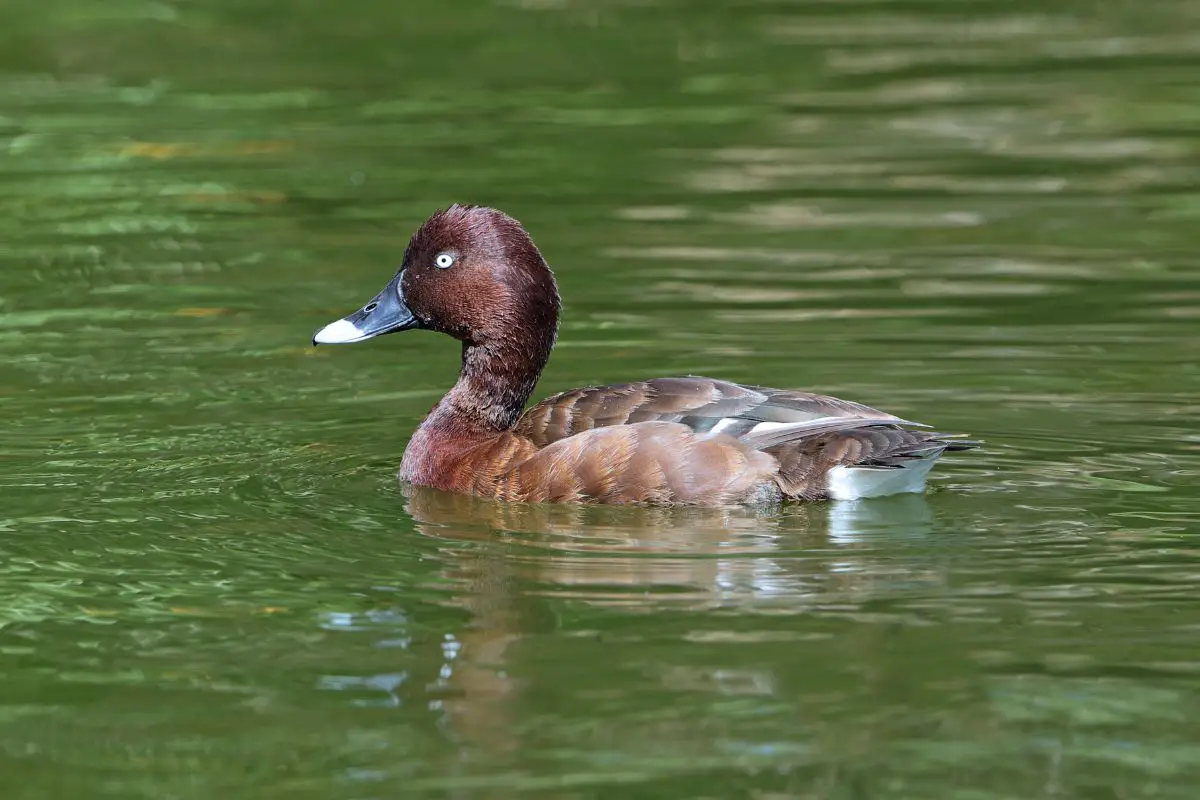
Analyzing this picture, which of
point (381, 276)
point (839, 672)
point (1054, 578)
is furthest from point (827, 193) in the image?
point (839, 672)

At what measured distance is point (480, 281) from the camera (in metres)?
8.59

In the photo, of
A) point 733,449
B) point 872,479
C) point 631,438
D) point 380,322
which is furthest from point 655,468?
point 380,322

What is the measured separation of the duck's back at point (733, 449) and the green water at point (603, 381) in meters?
0.14

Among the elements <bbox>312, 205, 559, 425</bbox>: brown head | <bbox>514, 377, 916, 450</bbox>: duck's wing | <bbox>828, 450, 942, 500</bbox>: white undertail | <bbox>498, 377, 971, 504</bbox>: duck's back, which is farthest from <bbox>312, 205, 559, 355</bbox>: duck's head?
<bbox>828, 450, 942, 500</bbox>: white undertail

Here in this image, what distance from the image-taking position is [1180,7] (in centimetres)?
1897

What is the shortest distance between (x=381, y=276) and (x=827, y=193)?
3.09 metres

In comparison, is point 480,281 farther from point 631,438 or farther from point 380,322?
point 631,438

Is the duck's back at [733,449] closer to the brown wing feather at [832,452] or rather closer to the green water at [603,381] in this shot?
the brown wing feather at [832,452]

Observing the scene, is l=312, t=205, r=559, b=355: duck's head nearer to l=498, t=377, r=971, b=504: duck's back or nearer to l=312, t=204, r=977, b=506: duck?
l=312, t=204, r=977, b=506: duck

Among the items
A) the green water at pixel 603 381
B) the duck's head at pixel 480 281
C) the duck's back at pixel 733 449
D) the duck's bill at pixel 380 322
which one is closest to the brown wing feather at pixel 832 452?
the duck's back at pixel 733 449

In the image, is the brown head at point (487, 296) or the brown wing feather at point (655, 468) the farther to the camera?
the brown head at point (487, 296)

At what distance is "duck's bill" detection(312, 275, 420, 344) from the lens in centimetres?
884

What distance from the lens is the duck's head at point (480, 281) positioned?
856 cm

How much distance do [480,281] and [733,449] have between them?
4.85 ft
